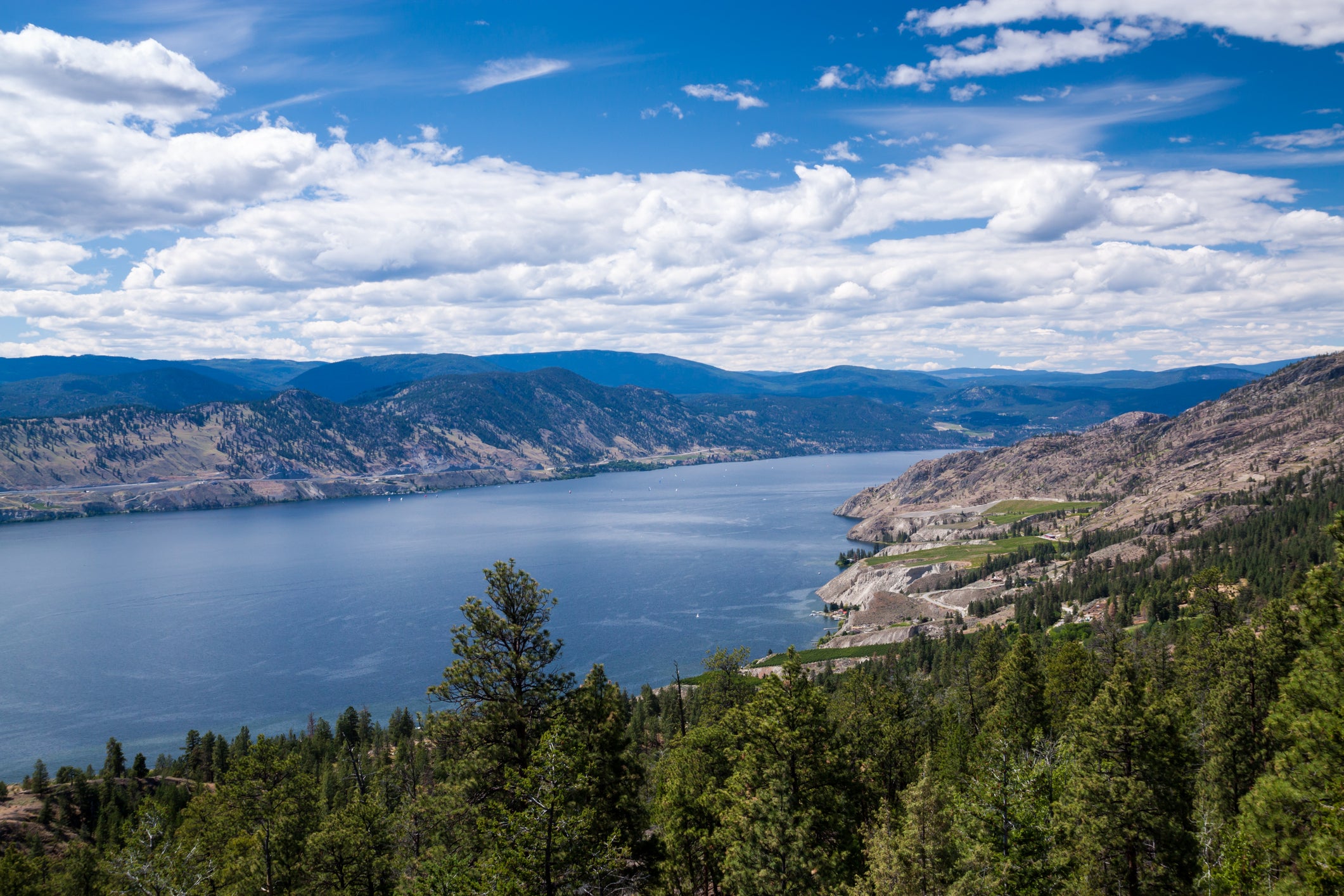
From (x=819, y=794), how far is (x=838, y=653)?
11580 centimetres

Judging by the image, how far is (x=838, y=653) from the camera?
14088 centimetres

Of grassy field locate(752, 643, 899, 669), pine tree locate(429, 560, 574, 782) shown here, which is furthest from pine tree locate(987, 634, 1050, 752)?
grassy field locate(752, 643, 899, 669)

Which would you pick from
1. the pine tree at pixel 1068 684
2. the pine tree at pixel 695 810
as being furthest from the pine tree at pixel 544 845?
the pine tree at pixel 1068 684

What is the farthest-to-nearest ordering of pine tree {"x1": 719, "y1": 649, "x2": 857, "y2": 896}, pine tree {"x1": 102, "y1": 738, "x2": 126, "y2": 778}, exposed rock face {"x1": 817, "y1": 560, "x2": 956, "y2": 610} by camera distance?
exposed rock face {"x1": 817, "y1": 560, "x2": 956, "y2": 610} → pine tree {"x1": 102, "y1": 738, "x2": 126, "y2": 778} → pine tree {"x1": 719, "y1": 649, "x2": 857, "y2": 896}

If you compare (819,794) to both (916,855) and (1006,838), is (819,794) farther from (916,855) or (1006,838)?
(1006,838)

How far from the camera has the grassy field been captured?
135250 millimetres

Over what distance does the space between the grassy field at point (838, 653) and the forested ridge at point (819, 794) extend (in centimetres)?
7829

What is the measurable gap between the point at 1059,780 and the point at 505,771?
26381 millimetres

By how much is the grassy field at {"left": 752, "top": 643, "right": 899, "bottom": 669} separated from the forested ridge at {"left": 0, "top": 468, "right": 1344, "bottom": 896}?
257ft

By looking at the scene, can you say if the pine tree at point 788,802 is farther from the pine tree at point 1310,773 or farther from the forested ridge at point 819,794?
the pine tree at point 1310,773

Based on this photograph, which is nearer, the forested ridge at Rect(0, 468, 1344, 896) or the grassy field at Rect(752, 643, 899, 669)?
the forested ridge at Rect(0, 468, 1344, 896)

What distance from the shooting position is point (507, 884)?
70.5 feet

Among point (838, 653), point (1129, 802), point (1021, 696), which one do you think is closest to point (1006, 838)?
point (1129, 802)

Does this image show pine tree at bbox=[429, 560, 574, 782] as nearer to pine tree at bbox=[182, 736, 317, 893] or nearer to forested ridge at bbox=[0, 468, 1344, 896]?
forested ridge at bbox=[0, 468, 1344, 896]
